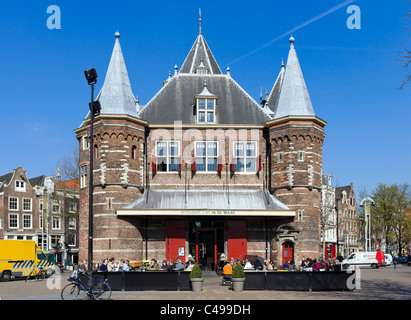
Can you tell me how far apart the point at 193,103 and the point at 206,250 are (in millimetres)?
10769

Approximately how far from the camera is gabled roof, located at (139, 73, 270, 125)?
32.8 m

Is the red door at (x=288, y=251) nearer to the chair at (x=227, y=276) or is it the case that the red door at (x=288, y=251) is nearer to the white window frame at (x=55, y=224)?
the chair at (x=227, y=276)

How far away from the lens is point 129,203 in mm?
30031

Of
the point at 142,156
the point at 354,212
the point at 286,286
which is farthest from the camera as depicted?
the point at 354,212

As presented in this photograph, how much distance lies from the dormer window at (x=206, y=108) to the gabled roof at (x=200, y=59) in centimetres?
434

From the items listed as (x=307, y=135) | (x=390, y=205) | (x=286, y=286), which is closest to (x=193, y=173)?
(x=307, y=135)

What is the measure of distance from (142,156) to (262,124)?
29.2 ft

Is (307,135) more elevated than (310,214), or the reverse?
(307,135)

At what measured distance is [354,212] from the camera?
8156 centimetres

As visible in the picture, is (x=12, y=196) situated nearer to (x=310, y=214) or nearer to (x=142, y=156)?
(x=142, y=156)

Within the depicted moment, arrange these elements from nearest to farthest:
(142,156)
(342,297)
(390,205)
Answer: (342,297), (142,156), (390,205)

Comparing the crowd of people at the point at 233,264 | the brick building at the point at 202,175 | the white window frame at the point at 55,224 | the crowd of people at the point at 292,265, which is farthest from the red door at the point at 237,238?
the white window frame at the point at 55,224
